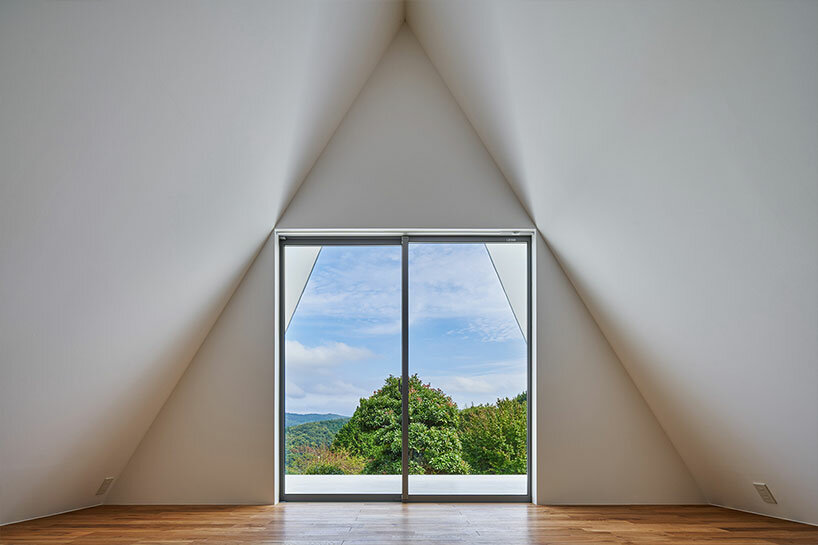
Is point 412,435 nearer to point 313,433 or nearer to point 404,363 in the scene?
point 404,363

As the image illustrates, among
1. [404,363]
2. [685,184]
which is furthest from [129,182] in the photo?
[404,363]

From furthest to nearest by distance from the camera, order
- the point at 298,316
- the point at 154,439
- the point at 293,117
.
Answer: the point at 298,316 → the point at 154,439 → the point at 293,117

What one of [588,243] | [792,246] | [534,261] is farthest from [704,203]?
[534,261]

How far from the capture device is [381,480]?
205 inches

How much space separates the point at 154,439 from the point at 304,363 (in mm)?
1254

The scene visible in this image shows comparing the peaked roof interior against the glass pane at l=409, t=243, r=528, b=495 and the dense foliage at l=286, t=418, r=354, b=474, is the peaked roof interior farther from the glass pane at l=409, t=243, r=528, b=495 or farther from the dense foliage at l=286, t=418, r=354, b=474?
the dense foliage at l=286, t=418, r=354, b=474

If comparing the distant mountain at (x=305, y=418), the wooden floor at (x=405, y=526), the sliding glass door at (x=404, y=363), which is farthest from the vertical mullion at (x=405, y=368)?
the distant mountain at (x=305, y=418)

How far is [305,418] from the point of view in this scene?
5.29 meters

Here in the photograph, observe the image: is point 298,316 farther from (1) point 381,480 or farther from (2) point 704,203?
(2) point 704,203

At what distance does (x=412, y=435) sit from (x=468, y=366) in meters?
0.70

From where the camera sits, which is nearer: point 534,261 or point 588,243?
point 588,243

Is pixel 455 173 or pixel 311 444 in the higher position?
pixel 455 173

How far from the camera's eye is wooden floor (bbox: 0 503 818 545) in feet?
12.6

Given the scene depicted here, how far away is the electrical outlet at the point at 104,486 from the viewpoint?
4874 mm
